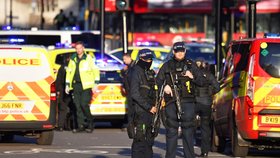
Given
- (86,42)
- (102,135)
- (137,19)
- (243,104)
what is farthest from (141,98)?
(137,19)

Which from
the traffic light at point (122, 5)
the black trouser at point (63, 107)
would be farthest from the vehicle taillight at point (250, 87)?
the traffic light at point (122, 5)

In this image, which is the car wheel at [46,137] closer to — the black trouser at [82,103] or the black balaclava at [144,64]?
the black trouser at [82,103]

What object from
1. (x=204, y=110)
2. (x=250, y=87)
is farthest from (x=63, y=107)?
(x=250, y=87)

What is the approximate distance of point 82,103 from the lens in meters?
22.8

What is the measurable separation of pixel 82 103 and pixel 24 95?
4.14 metres

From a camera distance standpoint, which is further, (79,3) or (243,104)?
(79,3)

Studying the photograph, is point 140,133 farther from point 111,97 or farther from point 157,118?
point 111,97

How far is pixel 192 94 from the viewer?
46.8ft

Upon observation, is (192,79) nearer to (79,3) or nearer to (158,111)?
(158,111)

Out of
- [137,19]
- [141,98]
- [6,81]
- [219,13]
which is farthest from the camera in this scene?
[137,19]

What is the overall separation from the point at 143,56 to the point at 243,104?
3.51 m

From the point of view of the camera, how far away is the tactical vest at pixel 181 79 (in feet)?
46.3

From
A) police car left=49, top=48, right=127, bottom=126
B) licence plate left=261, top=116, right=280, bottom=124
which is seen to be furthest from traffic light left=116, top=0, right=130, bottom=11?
licence plate left=261, top=116, right=280, bottom=124

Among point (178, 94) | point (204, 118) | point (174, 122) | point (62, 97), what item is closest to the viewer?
point (178, 94)
